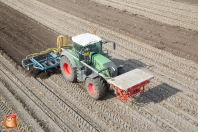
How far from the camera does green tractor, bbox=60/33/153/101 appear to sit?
734 centimetres

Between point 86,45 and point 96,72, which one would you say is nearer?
point 96,72

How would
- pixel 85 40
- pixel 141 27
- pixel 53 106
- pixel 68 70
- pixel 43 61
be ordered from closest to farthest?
pixel 53 106 → pixel 85 40 → pixel 68 70 → pixel 43 61 → pixel 141 27

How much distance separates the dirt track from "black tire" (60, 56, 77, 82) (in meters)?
0.30

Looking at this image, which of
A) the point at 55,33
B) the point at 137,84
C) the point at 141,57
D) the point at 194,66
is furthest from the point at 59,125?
the point at 55,33

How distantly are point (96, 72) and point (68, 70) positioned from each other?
74.9 inches

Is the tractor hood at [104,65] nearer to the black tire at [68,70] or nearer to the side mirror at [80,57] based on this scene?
the side mirror at [80,57]

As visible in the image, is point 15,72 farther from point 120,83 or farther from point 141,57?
point 141,57

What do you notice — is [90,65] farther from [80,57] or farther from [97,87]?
[97,87]

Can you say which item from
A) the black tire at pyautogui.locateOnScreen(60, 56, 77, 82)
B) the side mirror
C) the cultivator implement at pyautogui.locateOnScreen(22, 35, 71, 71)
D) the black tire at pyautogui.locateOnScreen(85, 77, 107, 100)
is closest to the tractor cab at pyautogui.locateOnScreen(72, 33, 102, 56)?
the side mirror

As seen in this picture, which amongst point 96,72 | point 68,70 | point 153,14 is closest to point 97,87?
point 96,72

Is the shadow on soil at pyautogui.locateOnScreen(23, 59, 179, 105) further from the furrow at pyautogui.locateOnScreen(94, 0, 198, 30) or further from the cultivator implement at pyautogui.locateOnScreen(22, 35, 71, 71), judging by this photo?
the furrow at pyautogui.locateOnScreen(94, 0, 198, 30)

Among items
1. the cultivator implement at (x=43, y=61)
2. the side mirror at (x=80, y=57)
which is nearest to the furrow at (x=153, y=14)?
the cultivator implement at (x=43, y=61)

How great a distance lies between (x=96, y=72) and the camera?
7715mm

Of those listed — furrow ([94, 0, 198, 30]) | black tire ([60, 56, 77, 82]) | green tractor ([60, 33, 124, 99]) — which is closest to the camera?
green tractor ([60, 33, 124, 99])
